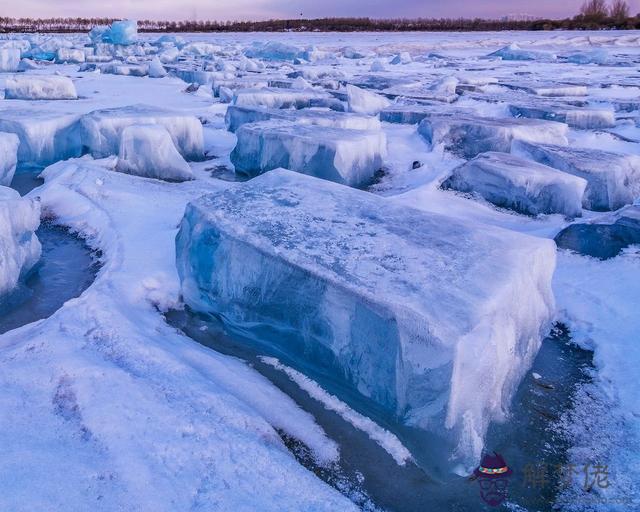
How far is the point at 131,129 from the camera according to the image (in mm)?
4078

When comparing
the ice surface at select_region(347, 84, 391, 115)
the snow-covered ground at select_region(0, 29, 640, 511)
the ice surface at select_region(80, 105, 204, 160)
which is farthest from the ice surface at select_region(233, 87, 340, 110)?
the snow-covered ground at select_region(0, 29, 640, 511)

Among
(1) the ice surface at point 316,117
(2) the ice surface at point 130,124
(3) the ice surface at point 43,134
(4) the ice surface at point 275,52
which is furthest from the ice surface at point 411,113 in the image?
(4) the ice surface at point 275,52

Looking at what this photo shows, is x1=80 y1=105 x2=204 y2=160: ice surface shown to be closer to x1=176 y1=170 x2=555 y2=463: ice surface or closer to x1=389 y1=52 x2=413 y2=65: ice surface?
x1=176 y1=170 x2=555 y2=463: ice surface

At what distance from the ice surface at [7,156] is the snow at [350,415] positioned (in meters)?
2.87

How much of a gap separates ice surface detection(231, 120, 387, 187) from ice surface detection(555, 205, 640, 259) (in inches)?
63.0

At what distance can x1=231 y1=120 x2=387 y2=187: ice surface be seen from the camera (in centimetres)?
385

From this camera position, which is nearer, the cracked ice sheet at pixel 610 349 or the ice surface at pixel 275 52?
the cracked ice sheet at pixel 610 349

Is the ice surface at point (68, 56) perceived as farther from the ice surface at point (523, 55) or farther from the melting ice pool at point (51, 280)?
the melting ice pool at point (51, 280)

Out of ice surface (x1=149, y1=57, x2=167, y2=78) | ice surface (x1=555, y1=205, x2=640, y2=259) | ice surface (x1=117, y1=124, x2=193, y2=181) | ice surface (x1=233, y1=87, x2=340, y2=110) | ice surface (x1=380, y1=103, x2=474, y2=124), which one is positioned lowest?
ice surface (x1=555, y1=205, x2=640, y2=259)

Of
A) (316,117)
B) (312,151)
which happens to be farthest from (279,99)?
(312,151)

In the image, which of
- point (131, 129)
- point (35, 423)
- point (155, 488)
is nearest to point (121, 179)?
point (131, 129)

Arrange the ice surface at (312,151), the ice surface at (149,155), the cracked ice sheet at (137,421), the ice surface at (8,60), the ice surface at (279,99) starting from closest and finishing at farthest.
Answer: the cracked ice sheet at (137,421), the ice surface at (312,151), the ice surface at (149,155), the ice surface at (279,99), the ice surface at (8,60)

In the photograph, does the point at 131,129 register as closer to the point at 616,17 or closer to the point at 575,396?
the point at 575,396

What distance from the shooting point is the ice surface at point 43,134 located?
4.34 metres
